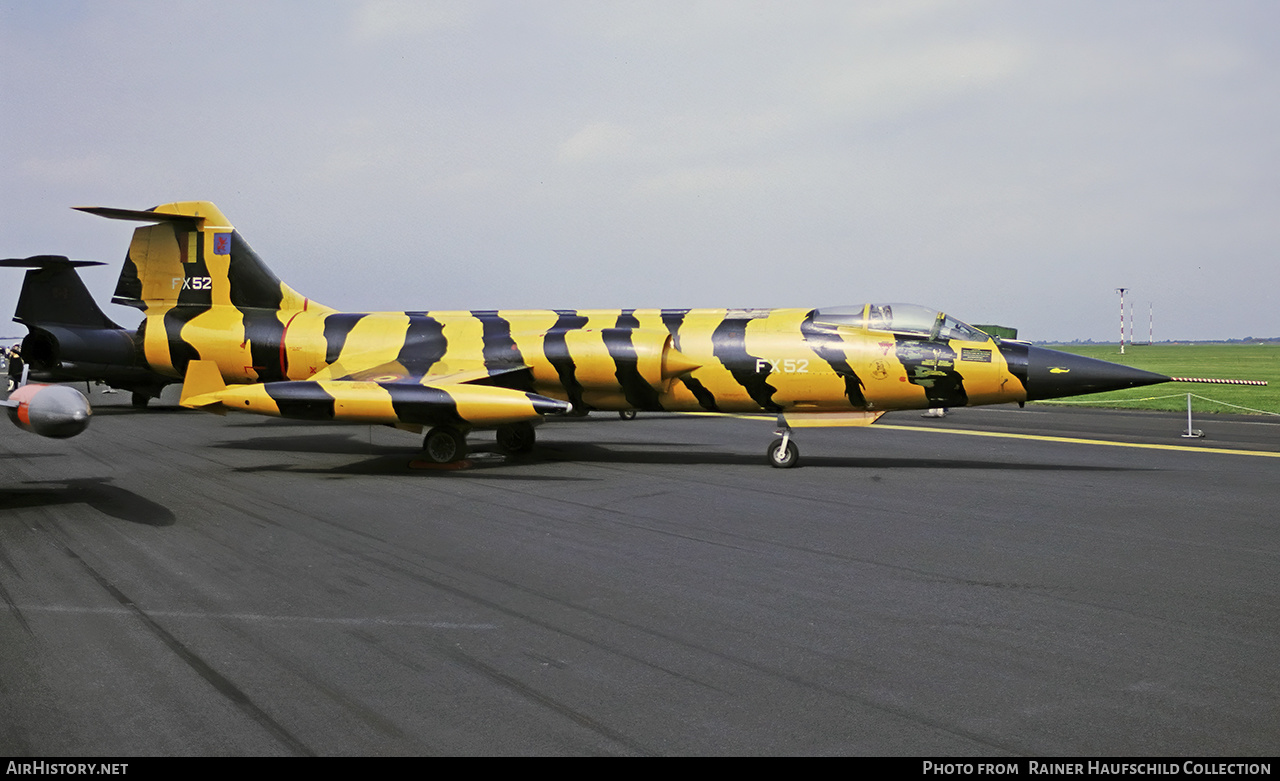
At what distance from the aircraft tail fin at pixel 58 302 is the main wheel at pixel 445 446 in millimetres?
14283

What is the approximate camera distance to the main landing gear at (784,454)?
14.0 m

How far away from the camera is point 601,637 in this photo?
573 centimetres

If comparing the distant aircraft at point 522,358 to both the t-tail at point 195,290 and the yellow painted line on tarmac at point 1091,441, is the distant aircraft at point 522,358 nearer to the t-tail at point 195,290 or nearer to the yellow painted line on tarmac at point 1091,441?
the t-tail at point 195,290

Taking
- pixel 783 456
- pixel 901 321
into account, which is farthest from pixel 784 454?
pixel 901 321

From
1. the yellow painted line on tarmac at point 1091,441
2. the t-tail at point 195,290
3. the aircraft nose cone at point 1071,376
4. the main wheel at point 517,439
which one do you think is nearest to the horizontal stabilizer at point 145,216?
the t-tail at point 195,290

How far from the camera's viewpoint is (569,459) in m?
15.2

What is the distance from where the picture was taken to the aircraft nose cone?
12617 millimetres

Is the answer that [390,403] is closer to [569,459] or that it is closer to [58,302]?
[569,459]

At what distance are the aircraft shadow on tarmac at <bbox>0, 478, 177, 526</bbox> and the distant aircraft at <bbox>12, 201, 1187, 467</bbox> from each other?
A: 7.12ft

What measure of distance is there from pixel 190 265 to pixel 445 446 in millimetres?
6668
